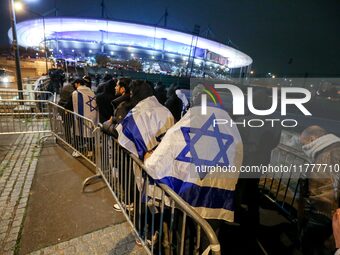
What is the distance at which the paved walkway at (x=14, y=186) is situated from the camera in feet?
9.62

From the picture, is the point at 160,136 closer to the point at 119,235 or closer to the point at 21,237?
the point at 119,235

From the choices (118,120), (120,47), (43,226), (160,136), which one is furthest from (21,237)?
(120,47)

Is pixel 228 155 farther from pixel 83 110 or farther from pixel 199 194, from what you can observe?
pixel 83 110

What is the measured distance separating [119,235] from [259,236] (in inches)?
80.8

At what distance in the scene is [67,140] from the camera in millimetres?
6156

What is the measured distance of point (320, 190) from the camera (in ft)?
7.84

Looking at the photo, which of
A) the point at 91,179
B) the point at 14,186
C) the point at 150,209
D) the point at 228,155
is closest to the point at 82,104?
the point at 91,179

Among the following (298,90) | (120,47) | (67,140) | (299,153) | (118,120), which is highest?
(120,47)

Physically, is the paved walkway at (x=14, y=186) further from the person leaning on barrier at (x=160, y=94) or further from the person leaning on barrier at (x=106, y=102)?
the person leaning on barrier at (x=160, y=94)

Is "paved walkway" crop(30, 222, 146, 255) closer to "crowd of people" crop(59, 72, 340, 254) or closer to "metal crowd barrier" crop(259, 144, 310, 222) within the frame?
"crowd of people" crop(59, 72, 340, 254)

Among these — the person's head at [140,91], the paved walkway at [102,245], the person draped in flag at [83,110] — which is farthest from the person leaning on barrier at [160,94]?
the paved walkway at [102,245]

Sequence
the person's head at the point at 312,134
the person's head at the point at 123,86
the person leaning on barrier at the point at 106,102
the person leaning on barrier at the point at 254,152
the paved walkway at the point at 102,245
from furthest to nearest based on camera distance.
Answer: the person leaning on barrier at the point at 106,102 < the person's head at the point at 123,86 < the person leaning on barrier at the point at 254,152 < the paved walkway at the point at 102,245 < the person's head at the point at 312,134

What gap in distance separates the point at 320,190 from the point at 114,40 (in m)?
67.2

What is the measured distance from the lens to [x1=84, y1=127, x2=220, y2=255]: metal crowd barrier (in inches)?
73.9
